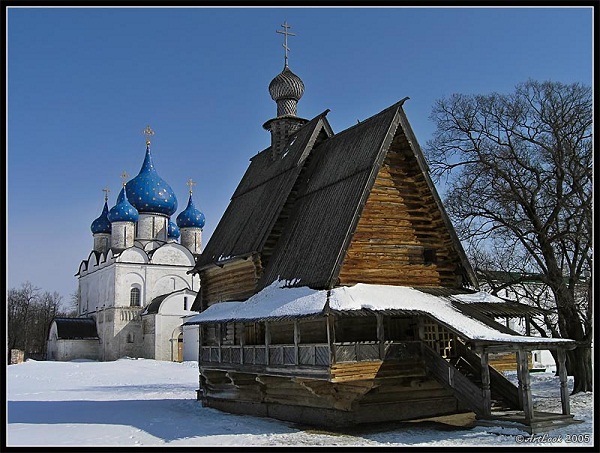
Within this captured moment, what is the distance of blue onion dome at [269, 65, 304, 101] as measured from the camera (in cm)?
2427

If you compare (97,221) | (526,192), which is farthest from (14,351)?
(526,192)

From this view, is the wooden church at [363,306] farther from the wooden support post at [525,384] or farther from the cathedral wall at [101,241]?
the cathedral wall at [101,241]

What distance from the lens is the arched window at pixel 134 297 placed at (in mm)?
52144

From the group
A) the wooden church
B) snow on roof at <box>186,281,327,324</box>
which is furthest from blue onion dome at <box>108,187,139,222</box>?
snow on roof at <box>186,281,327,324</box>

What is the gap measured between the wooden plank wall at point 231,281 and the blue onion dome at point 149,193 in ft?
109

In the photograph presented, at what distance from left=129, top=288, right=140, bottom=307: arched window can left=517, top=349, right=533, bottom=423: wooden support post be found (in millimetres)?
42456

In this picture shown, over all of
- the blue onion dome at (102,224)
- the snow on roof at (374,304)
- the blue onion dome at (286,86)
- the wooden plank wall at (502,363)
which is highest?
the blue onion dome at (286,86)

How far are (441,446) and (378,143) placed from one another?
23.5ft

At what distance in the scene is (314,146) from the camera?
20.2 metres

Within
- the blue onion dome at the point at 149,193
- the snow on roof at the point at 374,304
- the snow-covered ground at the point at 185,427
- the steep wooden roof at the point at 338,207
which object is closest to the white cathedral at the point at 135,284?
the blue onion dome at the point at 149,193

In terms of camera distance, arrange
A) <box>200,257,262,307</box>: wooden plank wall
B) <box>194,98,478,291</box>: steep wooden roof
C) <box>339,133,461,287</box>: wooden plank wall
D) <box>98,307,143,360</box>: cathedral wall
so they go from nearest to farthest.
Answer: <box>194,98,478,291</box>: steep wooden roof < <box>339,133,461,287</box>: wooden plank wall < <box>200,257,262,307</box>: wooden plank wall < <box>98,307,143,360</box>: cathedral wall

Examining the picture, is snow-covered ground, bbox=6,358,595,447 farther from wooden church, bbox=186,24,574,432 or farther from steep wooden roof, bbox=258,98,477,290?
steep wooden roof, bbox=258,98,477,290

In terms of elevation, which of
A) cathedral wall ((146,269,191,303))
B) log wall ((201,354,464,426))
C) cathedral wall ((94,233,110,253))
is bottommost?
log wall ((201,354,464,426))

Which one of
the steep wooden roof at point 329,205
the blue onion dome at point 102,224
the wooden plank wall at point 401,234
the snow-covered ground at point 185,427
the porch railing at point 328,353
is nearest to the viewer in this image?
the snow-covered ground at point 185,427
